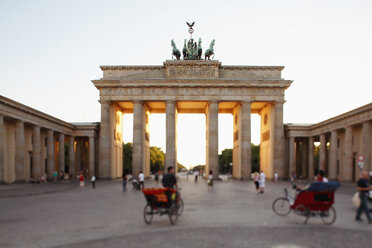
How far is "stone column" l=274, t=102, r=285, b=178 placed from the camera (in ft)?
171

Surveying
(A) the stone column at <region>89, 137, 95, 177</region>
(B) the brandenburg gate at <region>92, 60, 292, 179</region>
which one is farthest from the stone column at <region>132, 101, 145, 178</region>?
(A) the stone column at <region>89, 137, 95, 177</region>

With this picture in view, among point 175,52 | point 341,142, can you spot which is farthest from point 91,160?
point 341,142

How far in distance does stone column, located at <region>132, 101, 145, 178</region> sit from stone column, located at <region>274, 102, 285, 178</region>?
20594mm

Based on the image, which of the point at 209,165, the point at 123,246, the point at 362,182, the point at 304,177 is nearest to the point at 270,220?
the point at 362,182

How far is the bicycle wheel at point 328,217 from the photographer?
39.0 ft

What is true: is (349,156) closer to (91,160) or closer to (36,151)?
(91,160)

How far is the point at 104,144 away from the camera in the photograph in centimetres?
5300

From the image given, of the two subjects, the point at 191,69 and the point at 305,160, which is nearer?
the point at 191,69

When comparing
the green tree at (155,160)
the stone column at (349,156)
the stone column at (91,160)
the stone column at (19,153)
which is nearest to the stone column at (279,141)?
the stone column at (349,156)

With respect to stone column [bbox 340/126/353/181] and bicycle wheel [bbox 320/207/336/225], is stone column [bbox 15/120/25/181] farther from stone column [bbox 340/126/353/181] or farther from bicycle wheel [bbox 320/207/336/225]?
stone column [bbox 340/126/353/181]

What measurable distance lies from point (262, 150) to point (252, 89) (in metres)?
13.1

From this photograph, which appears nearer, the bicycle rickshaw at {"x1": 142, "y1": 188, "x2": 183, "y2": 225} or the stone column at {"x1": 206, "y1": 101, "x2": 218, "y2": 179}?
the bicycle rickshaw at {"x1": 142, "y1": 188, "x2": 183, "y2": 225}

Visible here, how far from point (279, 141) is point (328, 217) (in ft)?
135

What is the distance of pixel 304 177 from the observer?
57.9 m
